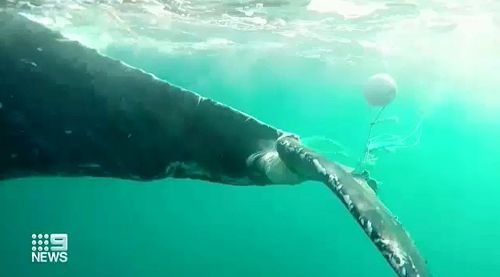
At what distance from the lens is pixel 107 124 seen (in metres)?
4.99

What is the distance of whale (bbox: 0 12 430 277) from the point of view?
470 centimetres

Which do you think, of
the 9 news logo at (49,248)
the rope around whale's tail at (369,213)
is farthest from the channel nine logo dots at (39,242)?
the rope around whale's tail at (369,213)

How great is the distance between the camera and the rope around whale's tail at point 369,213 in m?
2.79

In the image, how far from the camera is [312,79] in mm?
20938

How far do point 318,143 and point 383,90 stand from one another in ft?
9.80

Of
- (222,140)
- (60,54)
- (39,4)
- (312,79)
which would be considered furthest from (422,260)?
(312,79)

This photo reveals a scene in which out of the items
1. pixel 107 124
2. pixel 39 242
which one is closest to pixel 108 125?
pixel 107 124

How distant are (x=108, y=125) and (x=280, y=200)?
4215 cm

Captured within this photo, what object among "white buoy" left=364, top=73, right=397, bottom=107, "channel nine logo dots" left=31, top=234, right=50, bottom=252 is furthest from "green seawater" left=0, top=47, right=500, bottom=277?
"white buoy" left=364, top=73, right=397, bottom=107

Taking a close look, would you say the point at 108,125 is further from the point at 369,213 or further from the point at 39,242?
the point at 369,213

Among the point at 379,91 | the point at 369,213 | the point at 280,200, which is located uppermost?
the point at 280,200

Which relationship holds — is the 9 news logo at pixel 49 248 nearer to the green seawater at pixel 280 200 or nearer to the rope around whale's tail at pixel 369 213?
Result: the green seawater at pixel 280 200

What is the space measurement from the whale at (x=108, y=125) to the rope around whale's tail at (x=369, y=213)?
0.77 metres

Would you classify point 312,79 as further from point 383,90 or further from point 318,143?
point 383,90
